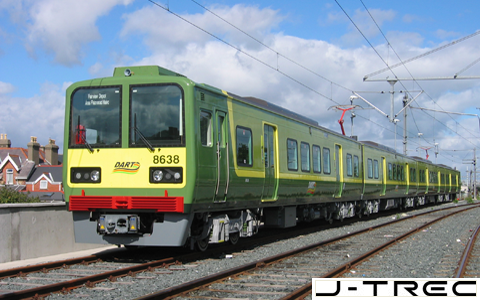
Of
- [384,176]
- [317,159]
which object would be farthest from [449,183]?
[317,159]

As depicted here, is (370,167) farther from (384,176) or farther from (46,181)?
(46,181)

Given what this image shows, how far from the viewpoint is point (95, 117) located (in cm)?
905

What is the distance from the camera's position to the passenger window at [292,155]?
12.8 metres

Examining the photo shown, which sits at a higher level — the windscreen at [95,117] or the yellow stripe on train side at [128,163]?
the windscreen at [95,117]

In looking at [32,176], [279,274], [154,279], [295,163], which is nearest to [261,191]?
[295,163]

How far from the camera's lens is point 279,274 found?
8.14m

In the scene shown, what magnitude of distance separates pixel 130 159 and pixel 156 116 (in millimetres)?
811

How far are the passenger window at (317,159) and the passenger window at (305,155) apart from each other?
488 millimetres

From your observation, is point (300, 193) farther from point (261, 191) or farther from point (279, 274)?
point (279, 274)

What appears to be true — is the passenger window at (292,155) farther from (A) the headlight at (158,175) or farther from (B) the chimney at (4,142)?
(B) the chimney at (4,142)

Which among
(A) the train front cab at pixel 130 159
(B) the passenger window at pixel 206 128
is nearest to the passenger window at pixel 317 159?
(B) the passenger window at pixel 206 128

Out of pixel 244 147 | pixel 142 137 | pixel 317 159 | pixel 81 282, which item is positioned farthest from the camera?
pixel 317 159

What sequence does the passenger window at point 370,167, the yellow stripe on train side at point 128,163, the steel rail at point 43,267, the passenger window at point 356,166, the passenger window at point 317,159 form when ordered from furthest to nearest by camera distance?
the passenger window at point 370,167
the passenger window at point 356,166
the passenger window at point 317,159
the yellow stripe on train side at point 128,163
the steel rail at point 43,267

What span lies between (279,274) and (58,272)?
130 inches
